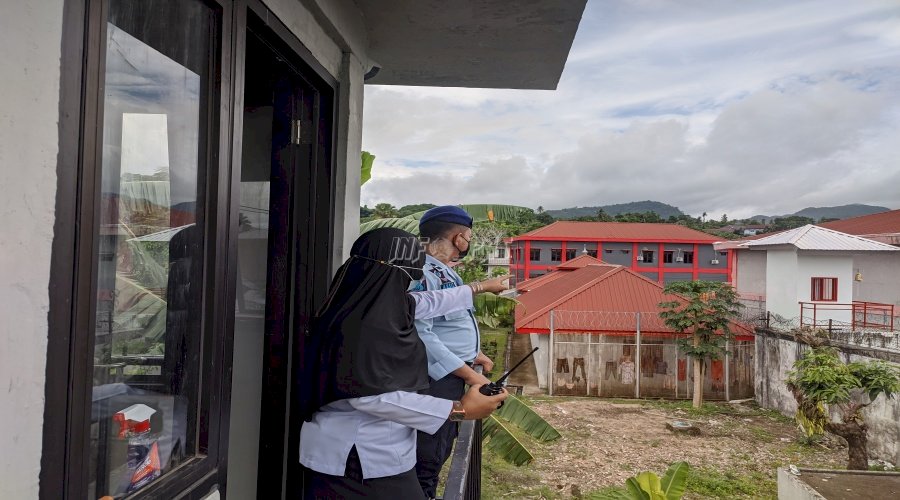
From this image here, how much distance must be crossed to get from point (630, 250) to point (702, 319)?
24841 mm

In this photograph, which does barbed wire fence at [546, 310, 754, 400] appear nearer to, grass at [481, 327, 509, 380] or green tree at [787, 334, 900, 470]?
grass at [481, 327, 509, 380]

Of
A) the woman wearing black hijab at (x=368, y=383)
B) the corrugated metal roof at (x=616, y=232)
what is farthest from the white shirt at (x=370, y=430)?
the corrugated metal roof at (x=616, y=232)

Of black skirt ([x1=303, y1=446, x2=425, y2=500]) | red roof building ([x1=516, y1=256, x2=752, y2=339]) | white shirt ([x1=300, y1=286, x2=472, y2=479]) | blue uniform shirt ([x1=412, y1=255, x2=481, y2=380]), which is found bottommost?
red roof building ([x1=516, y1=256, x2=752, y2=339])

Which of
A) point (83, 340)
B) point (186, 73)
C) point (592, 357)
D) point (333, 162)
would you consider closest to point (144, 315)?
point (83, 340)

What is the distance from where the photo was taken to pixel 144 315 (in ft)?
4.30

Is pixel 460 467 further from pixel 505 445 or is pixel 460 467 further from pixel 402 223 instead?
pixel 505 445

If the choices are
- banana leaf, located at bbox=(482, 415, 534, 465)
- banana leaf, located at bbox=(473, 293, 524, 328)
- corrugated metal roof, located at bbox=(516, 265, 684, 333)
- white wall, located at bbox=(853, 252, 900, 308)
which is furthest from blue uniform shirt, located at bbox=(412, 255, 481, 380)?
white wall, located at bbox=(853, 252, 900, 308)

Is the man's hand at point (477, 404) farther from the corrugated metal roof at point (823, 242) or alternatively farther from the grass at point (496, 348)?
the corrugated metal roof at point (823, 242)

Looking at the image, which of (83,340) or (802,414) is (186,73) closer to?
(83,340)

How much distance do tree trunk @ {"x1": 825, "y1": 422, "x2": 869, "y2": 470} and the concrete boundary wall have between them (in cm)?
93

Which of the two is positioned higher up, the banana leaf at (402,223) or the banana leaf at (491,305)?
the banana leaf at (402,223)

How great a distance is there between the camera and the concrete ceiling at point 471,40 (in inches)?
110

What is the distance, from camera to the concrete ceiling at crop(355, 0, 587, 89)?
2801mm

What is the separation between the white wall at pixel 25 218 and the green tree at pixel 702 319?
57.2ft
